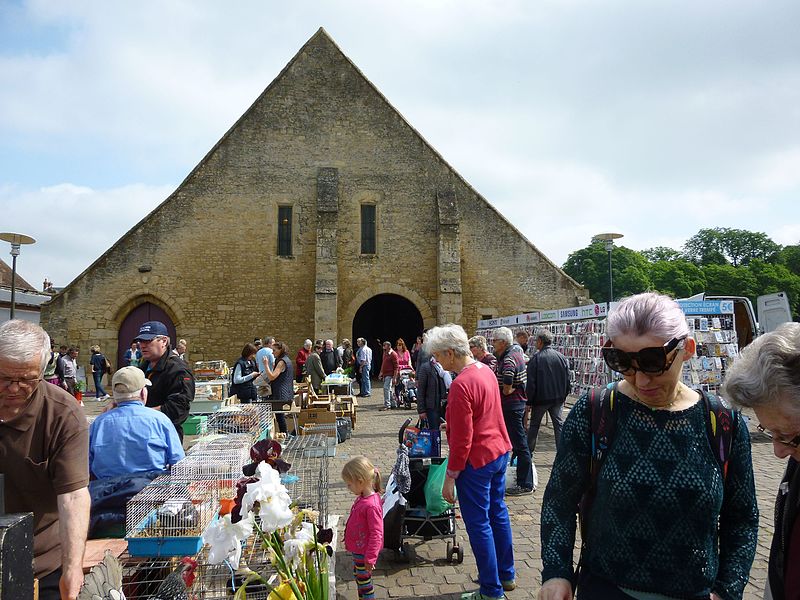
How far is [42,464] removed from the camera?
2.13m

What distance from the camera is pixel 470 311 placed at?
18.1 m

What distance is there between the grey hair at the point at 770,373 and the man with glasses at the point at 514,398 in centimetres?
410

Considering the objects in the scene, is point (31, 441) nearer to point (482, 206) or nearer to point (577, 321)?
point (577, 321)

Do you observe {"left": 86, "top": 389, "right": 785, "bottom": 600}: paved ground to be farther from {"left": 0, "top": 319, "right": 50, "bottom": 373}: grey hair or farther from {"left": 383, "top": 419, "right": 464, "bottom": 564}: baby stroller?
{"left": 0, "top": 319, "right": 50, "bottom": 373}: grey hair

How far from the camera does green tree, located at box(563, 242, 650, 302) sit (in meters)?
58.6

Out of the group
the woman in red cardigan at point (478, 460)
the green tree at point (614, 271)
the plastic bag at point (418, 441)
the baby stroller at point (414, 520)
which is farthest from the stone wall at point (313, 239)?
the green tree at point (614, 271)

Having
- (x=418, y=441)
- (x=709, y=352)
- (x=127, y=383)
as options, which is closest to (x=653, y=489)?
(x=127, y=383)

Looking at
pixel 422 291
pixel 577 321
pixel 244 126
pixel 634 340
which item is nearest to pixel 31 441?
pixel 634 340

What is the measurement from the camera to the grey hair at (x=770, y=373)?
1.48 metres

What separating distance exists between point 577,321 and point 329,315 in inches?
337

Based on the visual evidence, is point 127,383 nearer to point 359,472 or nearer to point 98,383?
point 359,472

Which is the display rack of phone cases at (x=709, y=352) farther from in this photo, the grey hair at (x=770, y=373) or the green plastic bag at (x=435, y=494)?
the grey hair at (x=770, y=373)

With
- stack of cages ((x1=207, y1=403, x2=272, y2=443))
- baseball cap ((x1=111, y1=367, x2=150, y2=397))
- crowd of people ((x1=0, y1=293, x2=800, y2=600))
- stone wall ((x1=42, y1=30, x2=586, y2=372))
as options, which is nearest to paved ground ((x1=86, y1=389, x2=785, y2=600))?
stack of cages ((x1=207, y1=403, x2=272, y2=443))

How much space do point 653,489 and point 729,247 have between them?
243 feet
